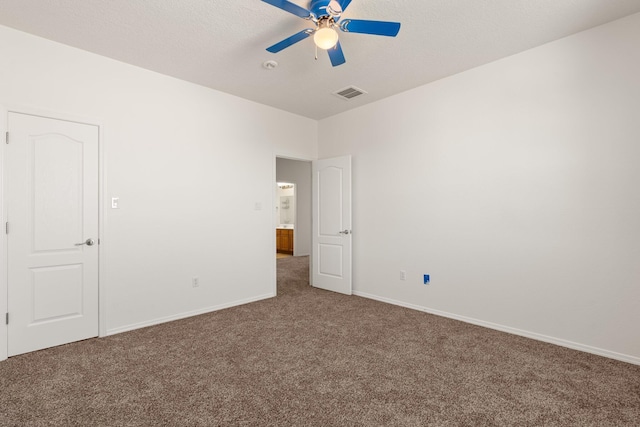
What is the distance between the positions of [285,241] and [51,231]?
22.8ft

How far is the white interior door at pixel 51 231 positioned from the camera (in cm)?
274

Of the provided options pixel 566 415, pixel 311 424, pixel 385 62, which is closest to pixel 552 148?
pixel 385 62

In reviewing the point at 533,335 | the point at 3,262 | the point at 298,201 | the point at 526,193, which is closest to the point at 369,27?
the point at 526,193

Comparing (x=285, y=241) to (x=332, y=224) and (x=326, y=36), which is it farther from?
(x=326, y=36)

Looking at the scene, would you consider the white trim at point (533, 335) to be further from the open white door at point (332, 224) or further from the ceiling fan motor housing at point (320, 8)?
the ceiling fan motor housing at point (320, 8)

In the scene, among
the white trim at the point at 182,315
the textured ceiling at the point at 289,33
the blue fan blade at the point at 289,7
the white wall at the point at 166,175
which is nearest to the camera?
the blue fan blade at the point at 289,7

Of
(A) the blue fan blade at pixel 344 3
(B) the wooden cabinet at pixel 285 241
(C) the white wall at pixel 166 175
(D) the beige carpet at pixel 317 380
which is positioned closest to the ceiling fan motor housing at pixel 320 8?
(A) the blue fan blade at pixel 344 3

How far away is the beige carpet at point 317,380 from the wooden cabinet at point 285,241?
6.08 m

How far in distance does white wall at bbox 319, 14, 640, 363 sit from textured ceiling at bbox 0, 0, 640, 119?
0.33 m

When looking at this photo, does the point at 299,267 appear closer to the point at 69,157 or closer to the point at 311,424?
the point at 69,157

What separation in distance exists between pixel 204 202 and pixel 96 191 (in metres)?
1.14

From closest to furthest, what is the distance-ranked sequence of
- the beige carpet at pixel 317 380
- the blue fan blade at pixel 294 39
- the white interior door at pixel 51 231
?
the beige carpet at pixel 317 380 → the blue fan blade at pixel 294 39 → the white interior door at pixel 51 231

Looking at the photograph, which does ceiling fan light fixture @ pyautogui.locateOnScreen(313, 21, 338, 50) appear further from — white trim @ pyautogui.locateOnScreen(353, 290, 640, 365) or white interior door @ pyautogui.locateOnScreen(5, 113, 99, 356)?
white trim @ pyautogui.locateOnScreen(353, 290, 640, 365)

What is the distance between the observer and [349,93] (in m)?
4.17
